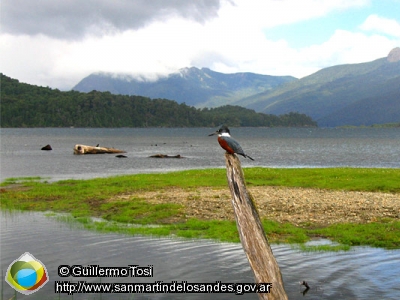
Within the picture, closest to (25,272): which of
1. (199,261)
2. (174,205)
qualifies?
(199,261)

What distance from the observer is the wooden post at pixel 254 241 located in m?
10.1

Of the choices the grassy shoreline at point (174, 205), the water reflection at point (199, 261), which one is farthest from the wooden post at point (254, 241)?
the grassy shoreline at point (174, 205)

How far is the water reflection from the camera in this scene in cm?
1656

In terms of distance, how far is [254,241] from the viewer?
10.3m

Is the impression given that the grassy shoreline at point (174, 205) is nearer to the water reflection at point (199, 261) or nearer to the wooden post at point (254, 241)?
the water reflection at point (199, 261)

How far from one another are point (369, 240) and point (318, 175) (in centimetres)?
2856

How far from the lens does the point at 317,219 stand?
26.8 m

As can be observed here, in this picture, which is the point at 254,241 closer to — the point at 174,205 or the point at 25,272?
the point at 25,272

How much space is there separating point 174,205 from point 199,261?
11.7 m

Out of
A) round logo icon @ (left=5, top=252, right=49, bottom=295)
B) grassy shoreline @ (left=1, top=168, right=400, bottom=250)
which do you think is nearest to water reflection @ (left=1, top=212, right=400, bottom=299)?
grassy shoreline @ (left=1, top=168, right=400, bottom=250)

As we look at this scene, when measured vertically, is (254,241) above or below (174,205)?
above

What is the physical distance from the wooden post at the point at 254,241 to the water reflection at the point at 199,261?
663 cm

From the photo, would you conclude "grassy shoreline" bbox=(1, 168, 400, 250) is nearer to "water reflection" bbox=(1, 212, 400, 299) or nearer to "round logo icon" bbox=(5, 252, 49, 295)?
"water reflection" bbox=(1, 212, 400, 299)

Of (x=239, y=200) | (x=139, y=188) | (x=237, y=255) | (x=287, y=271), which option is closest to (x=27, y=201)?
(x=139, y=188)
